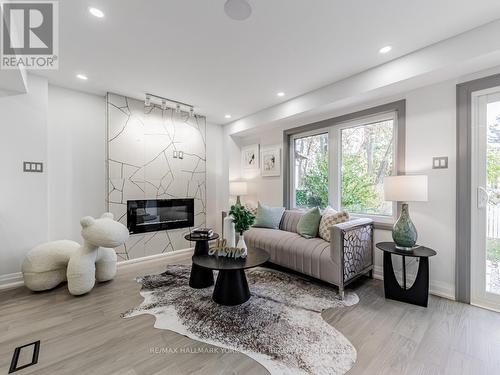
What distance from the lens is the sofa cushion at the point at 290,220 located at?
3.57 metres

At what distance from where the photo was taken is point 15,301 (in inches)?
92.7

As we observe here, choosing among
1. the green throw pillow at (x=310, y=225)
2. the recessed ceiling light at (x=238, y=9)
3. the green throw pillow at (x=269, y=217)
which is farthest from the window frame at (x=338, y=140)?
the recessed ceiling light at (x=238, y=9)

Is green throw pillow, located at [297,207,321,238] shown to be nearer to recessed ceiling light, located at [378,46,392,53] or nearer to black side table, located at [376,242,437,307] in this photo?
black side table, located at [376,242,437,307]

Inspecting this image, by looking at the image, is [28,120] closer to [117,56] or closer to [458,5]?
[117,56]

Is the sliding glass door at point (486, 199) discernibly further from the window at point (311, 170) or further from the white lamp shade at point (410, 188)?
the window at point (311, 170)

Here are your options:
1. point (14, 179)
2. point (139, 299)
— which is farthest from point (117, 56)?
point (139, 299)

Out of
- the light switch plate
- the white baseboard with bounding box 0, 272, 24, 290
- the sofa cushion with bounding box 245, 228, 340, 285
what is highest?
the light switch plate

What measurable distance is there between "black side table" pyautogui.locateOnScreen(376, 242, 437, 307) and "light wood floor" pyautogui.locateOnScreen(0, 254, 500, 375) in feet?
0.29

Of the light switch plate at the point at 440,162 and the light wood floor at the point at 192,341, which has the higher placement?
the light switch plate at the point at 440,162

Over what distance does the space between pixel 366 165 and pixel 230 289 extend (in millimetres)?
2471

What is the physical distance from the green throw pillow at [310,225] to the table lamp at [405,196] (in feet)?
3.03

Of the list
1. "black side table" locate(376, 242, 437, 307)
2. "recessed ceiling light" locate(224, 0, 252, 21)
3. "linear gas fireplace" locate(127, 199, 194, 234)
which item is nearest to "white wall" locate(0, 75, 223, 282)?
"linear gas fireplace" locate(127, 199, 194, 234)

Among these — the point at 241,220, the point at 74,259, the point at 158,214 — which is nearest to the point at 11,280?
the point at 74,259

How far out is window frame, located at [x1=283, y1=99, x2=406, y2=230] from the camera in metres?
2.78
